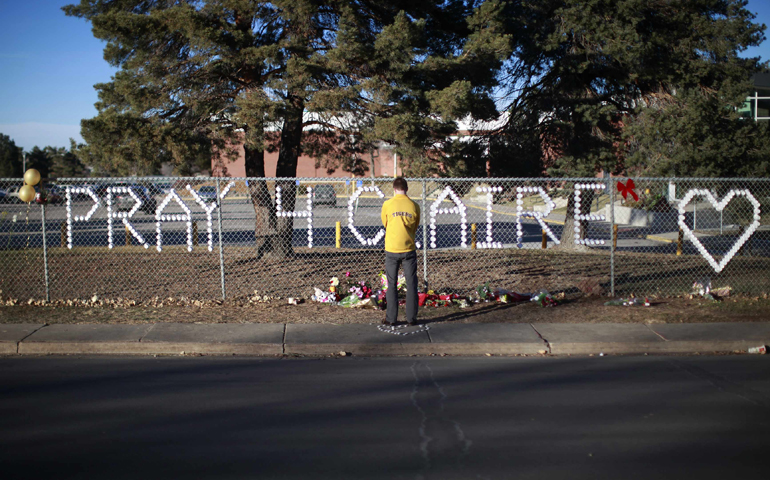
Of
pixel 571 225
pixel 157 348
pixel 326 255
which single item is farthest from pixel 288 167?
pixel 571 225

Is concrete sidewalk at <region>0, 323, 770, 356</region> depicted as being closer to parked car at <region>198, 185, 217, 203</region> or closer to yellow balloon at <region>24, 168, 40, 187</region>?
yellow balloon at <region>24, 168, 40, 187</region>

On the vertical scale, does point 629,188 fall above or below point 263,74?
below

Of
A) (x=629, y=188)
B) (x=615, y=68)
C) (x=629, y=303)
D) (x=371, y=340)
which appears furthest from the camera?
(x=615, y=68)

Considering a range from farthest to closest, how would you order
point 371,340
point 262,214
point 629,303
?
point 262,214
point 629,303
point 371,340

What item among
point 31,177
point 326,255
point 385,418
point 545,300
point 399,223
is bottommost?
point 385,418

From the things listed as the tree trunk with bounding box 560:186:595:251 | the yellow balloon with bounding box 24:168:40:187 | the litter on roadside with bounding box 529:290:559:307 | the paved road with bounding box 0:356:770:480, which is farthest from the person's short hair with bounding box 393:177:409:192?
the tree trunk with bounding box 560:186:595:251

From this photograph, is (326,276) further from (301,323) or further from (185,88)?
(185,88)

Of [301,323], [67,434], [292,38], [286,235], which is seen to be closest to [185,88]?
[292,38]

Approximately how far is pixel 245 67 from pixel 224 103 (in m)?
0.98

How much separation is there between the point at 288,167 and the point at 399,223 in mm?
7352

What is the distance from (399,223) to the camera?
A: 7.46 m

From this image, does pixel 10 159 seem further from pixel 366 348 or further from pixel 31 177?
pixel 366 348

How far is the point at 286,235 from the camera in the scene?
13312mm

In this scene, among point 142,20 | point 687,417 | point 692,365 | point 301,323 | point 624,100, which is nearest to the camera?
point 687,417
